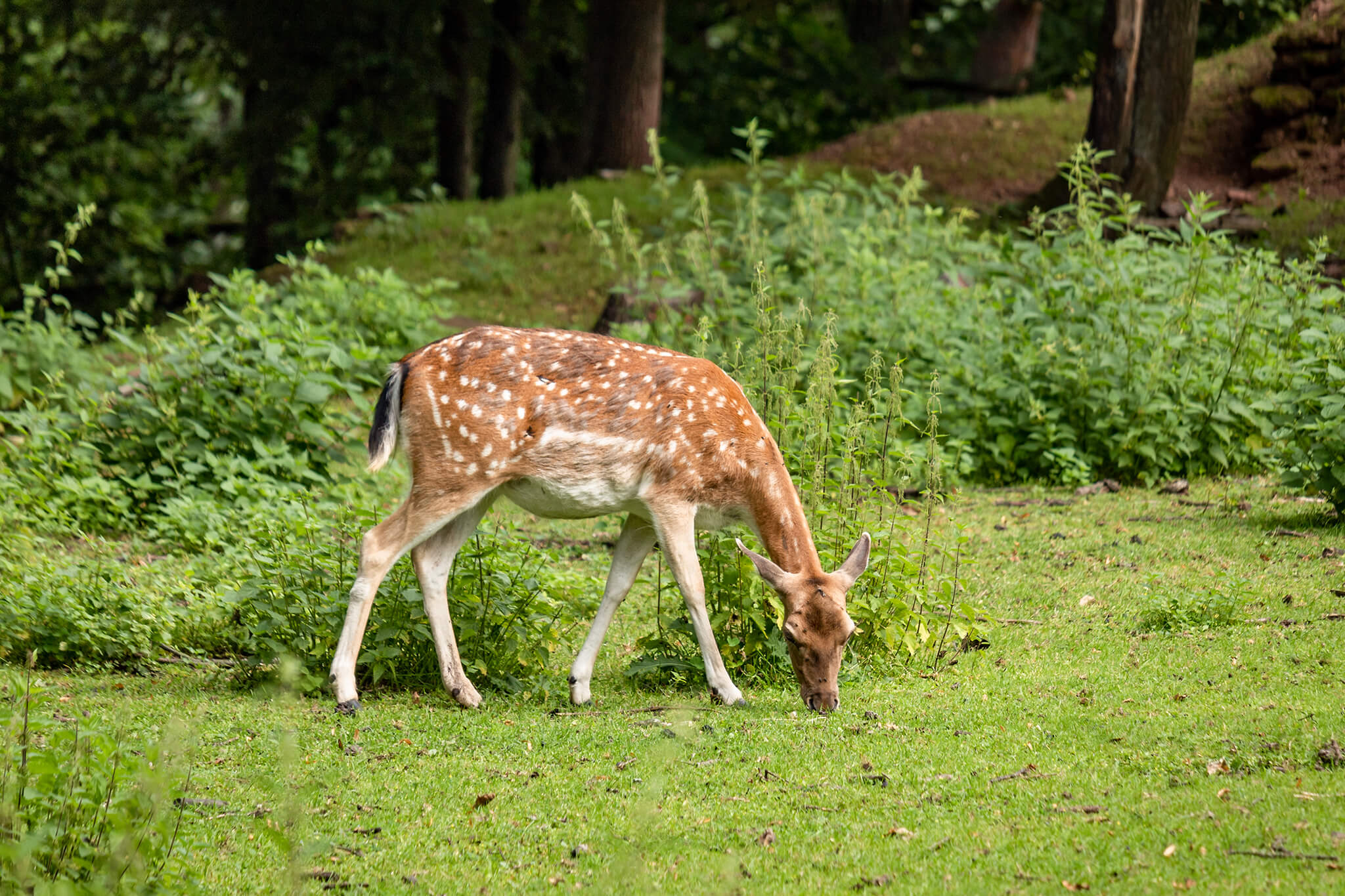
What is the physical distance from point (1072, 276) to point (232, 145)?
1282cm

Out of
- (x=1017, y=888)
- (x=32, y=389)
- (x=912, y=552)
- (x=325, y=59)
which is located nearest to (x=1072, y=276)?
(x=912, y=552)

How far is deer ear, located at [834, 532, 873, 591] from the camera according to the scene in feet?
20.0

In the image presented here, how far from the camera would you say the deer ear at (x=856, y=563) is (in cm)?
611

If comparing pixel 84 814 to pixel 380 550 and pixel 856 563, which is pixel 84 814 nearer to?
pixel 380 550

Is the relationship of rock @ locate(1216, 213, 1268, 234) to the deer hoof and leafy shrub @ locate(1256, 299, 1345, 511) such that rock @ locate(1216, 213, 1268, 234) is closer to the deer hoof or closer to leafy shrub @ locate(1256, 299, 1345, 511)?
leafy shrub @ locate(1256, 299, 1345, 511)

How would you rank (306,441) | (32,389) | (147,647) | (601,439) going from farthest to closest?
(32,389) < (306,441) < (147,647) < (601,439)

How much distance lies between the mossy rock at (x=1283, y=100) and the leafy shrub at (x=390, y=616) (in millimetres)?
13239

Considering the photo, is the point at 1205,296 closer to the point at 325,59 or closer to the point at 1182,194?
the point at 1182,194

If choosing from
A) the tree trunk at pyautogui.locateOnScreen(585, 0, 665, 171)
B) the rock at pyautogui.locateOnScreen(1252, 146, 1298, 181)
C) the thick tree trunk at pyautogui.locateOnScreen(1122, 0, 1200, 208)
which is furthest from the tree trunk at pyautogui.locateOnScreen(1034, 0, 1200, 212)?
the tree trunk at pyautogui.locateOnScreen(585, 0, 665, 171)

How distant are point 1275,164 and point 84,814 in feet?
49.7

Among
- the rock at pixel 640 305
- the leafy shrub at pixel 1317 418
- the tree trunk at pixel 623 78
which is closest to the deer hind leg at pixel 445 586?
the rock at pixel 640 305

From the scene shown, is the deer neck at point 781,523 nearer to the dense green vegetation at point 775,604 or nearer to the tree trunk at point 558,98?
the dense green vegetation at point 775,604

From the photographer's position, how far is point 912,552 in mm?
6633

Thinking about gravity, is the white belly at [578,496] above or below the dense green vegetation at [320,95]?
below
